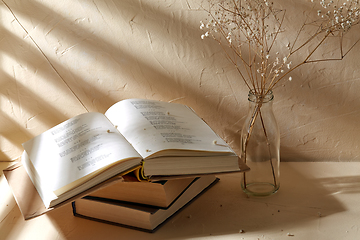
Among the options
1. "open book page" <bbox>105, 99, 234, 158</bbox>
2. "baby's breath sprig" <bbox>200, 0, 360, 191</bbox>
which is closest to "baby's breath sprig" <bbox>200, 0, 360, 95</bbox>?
"baby's breath sprig" <bbox>200, 0, 360, 191</bbox>

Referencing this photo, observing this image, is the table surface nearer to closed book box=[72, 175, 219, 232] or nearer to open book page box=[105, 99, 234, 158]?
closed book box=[72, 175, 219, 232]

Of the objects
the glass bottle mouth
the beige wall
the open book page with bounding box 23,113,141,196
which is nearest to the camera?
the open book page with bounding box 23,113,141,196

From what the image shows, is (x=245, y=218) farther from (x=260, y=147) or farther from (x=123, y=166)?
(x=123, y=166)

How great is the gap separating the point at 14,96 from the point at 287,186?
0.89 metres

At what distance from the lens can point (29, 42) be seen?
1.12m

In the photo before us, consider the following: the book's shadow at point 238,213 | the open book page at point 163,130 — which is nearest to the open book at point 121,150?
the open book page at point 163,130

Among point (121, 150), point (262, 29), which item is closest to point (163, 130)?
point (121, 150)

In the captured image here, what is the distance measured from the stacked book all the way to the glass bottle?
0.10 m

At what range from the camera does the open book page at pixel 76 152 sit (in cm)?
73

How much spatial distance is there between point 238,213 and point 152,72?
48 cm

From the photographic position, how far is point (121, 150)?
77 centimetres

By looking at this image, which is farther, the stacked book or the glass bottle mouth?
the glass bottle mouth

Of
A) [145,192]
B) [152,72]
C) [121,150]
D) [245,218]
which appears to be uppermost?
[152,72]

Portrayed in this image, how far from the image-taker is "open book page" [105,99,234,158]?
797 millimetres
